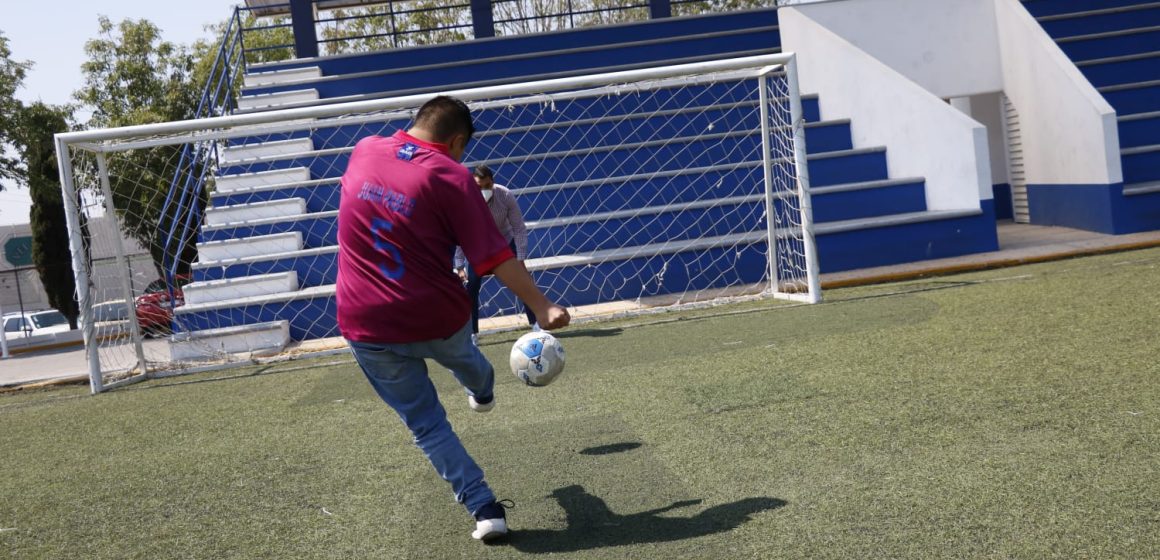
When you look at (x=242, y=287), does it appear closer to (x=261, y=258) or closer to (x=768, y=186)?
(x=261, y=258)

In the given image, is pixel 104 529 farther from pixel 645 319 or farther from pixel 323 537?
pixel 645 319

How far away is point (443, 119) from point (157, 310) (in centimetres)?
899

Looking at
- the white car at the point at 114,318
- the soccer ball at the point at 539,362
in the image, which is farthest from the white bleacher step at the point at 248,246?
the soccer ball at the point at 539,362

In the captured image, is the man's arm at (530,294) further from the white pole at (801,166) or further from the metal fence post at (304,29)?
the metal fence post at (304,29)

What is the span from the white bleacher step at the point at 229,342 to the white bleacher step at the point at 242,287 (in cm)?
80

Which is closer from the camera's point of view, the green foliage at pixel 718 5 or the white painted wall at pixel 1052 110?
the white painted wall at pixel 1052 110

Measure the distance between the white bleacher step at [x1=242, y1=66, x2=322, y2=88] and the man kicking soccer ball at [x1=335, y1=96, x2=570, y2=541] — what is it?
42.5ft

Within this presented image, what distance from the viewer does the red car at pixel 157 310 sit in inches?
436

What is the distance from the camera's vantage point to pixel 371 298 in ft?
11.3

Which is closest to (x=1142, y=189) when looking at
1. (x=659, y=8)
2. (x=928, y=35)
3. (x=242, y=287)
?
(x=928, y=35)

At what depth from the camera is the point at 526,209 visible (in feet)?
39.7

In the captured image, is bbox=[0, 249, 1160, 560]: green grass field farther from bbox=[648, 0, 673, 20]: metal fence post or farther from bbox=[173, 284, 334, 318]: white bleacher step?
bbox=[648, 0, 673, 20]: metal fence post

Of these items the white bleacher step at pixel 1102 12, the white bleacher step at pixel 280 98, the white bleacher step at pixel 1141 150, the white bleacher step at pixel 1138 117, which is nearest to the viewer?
the white bleacher step at pixel 1141 150

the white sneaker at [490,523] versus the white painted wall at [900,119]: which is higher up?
the white painted wall at [900,119]
